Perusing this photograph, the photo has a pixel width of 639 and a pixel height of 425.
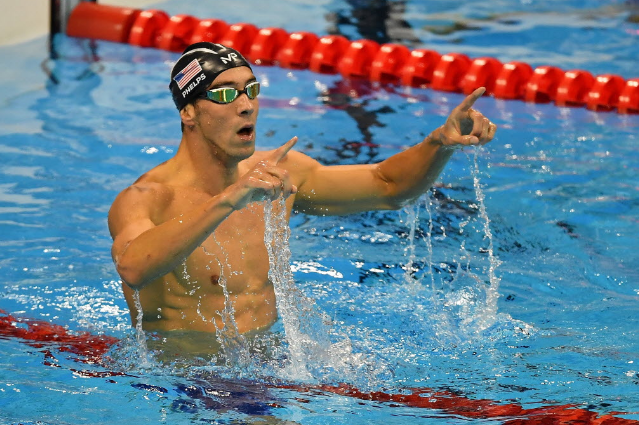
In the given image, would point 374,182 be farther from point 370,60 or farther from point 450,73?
point 370,60

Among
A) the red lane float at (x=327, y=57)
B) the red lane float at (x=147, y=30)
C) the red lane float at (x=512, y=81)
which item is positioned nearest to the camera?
the red lane float at (x=512, y=81)

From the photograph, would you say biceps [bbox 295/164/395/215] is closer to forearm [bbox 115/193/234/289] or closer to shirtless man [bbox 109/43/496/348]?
shirtless man [bbox 109/43/496/348]

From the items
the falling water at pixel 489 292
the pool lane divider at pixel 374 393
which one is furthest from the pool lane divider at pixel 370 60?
the pool lane divider at pixel 374 393

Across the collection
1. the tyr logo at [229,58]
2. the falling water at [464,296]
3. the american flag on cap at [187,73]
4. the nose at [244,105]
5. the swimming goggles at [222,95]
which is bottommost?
the falling water at [464,296]

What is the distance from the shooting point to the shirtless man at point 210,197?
2795mm

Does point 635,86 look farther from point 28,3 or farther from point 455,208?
point 28,3

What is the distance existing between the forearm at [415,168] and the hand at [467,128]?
0.22 feet

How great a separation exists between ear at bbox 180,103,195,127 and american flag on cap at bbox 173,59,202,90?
0.08m

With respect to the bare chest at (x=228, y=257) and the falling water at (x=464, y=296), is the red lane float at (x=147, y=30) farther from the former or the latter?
the bare chest at (x=228, y=257)

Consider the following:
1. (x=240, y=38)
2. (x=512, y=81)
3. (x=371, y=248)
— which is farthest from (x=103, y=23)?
(x=371, y=248)

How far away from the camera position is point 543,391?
3078 mm

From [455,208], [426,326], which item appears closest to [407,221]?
[455,208]

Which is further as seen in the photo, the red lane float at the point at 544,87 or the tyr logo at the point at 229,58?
the red lane float at the point at 544,87

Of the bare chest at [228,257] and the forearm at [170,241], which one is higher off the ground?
the forearm at [170,241]
